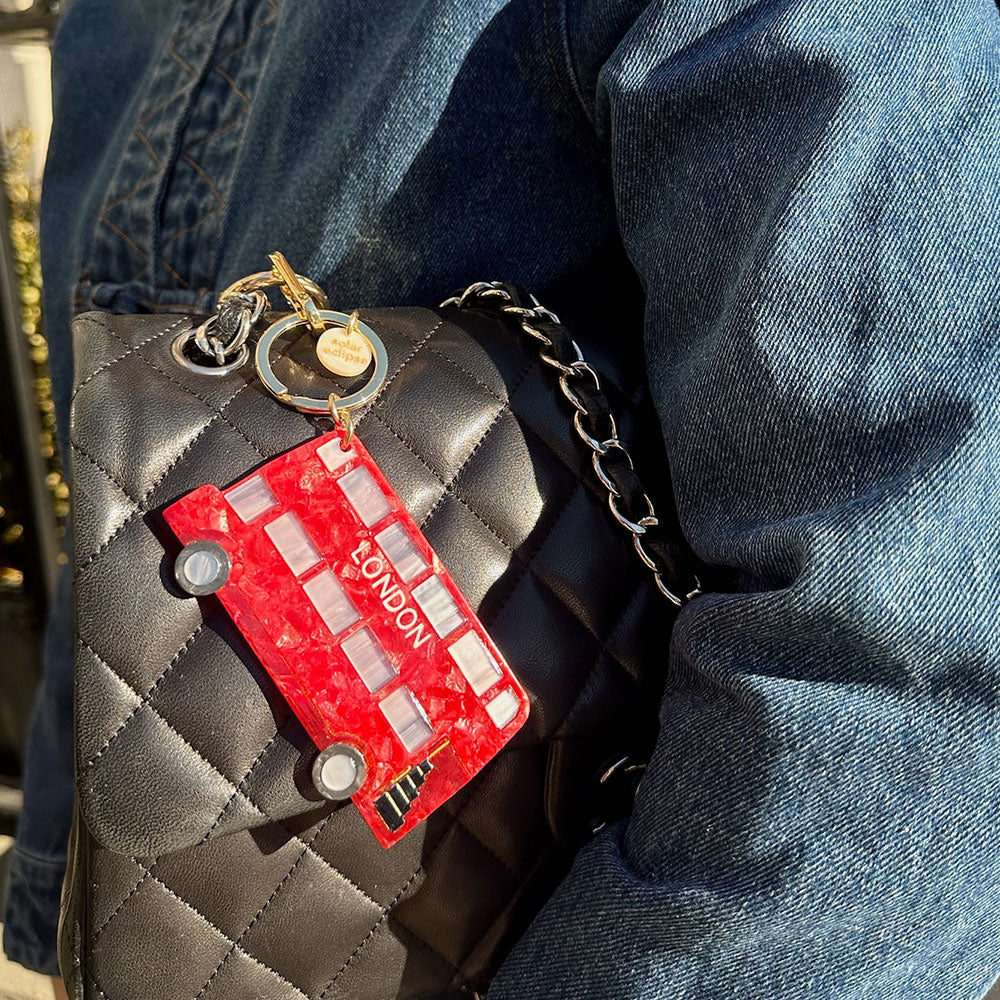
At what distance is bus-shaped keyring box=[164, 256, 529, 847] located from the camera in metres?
0.45

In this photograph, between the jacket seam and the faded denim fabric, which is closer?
the faded denim fabric

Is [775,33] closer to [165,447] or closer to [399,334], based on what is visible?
[399,334]

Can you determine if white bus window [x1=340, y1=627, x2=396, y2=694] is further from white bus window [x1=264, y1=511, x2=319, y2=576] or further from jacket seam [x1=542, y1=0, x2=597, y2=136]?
jacket seam [x1=542, y1=0, x2=597, y2=136]

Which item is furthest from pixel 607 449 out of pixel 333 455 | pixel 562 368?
pixel 333 455

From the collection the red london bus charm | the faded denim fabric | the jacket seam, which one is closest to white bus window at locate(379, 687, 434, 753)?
the red london bus charm

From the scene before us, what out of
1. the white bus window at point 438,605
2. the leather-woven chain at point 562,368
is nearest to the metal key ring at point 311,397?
the leather-woven chain at point 562,368

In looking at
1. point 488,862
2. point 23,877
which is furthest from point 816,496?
point 23,877

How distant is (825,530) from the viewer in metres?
0.40

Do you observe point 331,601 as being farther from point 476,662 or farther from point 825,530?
point 825,530

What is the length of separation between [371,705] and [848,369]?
296 millimetres

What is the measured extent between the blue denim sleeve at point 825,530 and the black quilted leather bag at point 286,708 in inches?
2.0

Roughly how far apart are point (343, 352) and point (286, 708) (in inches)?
7.8

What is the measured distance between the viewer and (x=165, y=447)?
1.50ft

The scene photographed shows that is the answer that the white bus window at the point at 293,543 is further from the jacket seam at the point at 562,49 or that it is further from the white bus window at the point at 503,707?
the jacket seam at the point at 562,49
